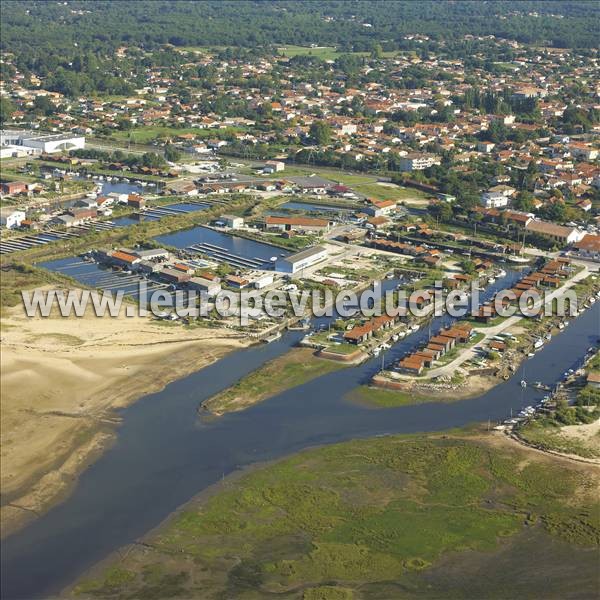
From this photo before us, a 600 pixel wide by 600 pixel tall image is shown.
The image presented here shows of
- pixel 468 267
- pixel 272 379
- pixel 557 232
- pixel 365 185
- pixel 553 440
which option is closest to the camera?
pixel 553 440

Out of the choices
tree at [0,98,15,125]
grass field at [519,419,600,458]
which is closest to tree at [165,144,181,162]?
tree at [0,98,15,125]

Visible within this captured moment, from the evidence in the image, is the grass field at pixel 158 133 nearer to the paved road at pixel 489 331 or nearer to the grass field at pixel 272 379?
the paved road at pixel 489 331

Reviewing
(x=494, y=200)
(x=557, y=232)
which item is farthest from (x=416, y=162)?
(x=557, y=232)

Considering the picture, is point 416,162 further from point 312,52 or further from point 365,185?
point 312,52

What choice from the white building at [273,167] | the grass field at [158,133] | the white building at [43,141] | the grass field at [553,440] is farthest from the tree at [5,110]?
the grass field at [553,440]

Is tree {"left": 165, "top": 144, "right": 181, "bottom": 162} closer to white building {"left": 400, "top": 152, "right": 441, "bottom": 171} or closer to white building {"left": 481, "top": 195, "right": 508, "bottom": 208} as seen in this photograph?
white building {"left": 400, "top": 152, "right": 441, "bottom": 171}

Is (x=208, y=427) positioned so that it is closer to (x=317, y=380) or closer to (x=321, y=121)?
(x=317, y=380)
